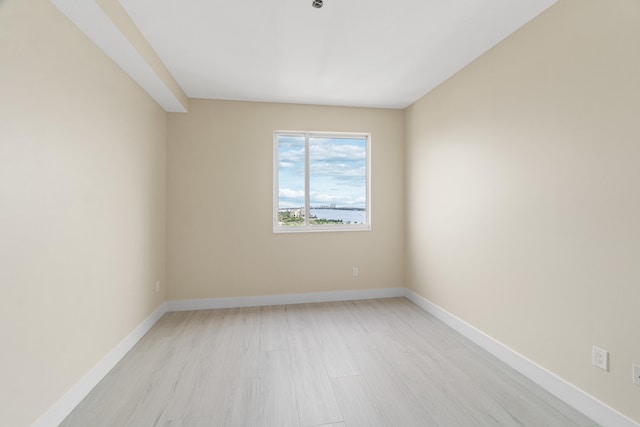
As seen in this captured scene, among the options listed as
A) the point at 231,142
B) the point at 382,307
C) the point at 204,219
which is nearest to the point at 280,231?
the point at 204,219

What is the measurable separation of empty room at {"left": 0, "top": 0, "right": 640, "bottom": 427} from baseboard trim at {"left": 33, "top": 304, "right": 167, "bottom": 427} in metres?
0.02

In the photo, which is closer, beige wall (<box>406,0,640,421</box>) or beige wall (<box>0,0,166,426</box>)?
beige wall (<box>0,0,166,426</box>)

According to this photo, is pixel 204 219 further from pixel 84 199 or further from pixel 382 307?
pixel 382 307

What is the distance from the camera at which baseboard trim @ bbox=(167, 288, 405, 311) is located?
11.9 feet

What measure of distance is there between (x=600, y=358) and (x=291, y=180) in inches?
129

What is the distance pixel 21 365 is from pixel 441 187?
3.54 m

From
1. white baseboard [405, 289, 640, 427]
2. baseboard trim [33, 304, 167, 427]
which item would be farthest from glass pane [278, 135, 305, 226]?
white baseboard [405, 289, 640, 427]

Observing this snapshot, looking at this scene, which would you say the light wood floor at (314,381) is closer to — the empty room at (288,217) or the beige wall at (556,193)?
the empty room at (288,217)

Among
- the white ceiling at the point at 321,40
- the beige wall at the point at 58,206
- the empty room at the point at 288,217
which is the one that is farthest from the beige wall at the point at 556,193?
the beige wall at the point at 58,206

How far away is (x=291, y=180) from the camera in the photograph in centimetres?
396

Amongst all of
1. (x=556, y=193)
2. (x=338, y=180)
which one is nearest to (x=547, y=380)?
(x=556, y=193)

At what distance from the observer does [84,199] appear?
1984 mm

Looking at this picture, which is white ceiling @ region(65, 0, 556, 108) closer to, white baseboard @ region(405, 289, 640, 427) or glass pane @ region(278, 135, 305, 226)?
glass pane @ region(278, 135, 305, 226)

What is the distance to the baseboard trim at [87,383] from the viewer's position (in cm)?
165
